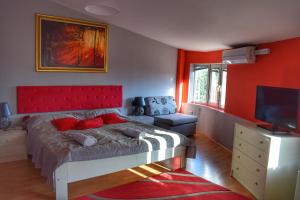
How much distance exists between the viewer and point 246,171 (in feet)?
10.3

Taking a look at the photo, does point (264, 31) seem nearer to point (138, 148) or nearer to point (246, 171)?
point (246, 171)

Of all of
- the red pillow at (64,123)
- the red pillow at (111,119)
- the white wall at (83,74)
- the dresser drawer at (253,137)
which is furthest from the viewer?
the red pillow at (111,119)

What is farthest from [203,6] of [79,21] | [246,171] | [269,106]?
[79,21]

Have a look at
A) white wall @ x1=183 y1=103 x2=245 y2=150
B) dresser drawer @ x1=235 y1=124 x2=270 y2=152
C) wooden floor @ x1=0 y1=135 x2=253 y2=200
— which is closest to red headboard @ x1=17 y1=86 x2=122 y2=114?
wooden floor @ x1=0 y1=135 x2=253 y2=200

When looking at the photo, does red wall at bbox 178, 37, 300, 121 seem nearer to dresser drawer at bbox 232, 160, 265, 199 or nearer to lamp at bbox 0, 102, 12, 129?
dresser drawer at bbox 232, 160, 265, 199

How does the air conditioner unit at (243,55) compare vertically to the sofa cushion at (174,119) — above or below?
above

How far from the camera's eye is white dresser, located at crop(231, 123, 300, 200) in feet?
8.93

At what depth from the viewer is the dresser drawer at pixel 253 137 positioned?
110 inches

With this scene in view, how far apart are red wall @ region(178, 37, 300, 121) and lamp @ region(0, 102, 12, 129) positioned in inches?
157

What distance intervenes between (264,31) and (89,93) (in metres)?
3.25

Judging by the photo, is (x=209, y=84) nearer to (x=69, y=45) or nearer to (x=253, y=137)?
(x=253, y=137)

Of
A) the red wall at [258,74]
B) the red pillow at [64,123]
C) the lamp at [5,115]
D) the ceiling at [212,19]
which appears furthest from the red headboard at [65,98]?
the red wall at [258,74]

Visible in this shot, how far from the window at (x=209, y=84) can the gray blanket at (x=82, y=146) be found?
2135 mm

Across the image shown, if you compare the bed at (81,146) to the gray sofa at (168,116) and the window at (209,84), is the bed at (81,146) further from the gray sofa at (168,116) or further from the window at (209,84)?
the window at (209,84)
